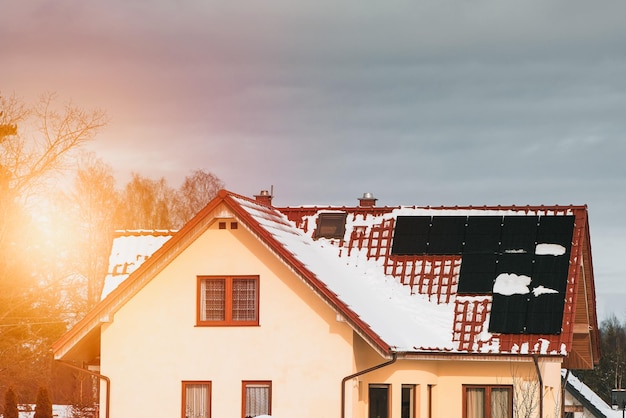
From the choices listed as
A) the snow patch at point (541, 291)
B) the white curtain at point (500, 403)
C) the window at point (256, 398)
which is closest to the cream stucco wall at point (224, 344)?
the window at point (256, 398)

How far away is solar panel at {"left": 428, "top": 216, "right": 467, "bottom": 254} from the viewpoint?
1247 inches

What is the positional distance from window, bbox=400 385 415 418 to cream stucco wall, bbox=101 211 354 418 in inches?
100

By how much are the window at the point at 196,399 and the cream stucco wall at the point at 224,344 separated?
0.57 ft

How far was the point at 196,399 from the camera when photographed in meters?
27.8

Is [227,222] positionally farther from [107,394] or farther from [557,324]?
[557,324]

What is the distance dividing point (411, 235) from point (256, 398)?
7.32 m

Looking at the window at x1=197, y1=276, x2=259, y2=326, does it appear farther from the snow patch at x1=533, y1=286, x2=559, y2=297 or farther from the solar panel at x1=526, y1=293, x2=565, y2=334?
the snow patch at x1=533, y1=286, x2=559, y2=297

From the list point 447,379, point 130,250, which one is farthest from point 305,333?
point 130,250

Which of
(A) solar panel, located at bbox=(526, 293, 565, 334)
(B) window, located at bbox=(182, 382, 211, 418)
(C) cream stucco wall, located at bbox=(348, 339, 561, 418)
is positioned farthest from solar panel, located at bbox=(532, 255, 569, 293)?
(B) window, located at bbox=(182, 382, 211, 418)

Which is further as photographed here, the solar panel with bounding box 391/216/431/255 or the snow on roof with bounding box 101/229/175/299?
the solar panel with bounding box 391/216/431/255

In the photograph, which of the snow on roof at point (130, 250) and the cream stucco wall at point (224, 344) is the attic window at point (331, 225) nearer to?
the snow on roof at point (130, 250)

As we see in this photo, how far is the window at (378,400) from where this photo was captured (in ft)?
93.6

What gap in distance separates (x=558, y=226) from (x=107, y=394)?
1242cm

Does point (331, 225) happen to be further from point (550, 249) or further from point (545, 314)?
point (545, 314)
